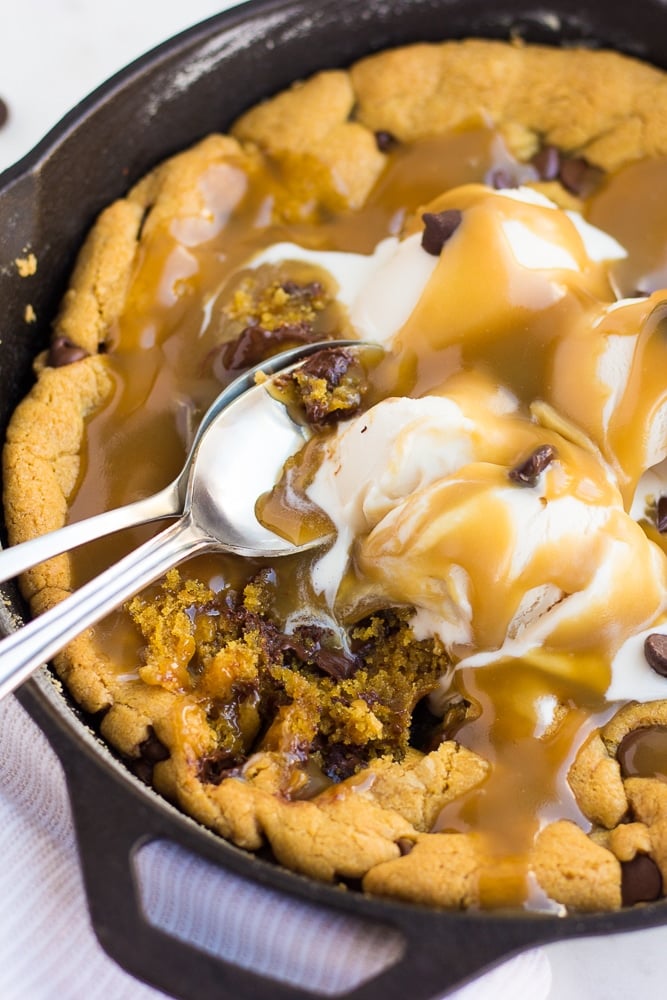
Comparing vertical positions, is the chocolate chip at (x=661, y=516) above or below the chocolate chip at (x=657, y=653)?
above

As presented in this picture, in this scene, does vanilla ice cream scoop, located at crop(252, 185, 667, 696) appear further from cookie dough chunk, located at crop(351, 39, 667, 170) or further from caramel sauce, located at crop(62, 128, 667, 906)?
cookie dough chunk, located at crop(351, 39, 667, 170)

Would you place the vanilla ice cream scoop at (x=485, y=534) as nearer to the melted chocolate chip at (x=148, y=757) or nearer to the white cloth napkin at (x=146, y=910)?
the melted chocolate chip at (x=148, y=757)

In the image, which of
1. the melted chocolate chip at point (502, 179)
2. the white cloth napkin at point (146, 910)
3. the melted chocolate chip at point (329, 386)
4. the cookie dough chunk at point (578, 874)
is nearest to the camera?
the white cloth napkin at point (146, 910)

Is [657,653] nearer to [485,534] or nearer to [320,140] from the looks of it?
[485,534]

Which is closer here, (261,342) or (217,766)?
(217,766)

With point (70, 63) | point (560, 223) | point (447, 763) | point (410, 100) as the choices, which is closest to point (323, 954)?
point (447, 763)

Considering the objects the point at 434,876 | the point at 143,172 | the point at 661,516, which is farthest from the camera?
the point at 143,172

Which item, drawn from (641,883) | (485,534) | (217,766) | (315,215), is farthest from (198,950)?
(315,215)

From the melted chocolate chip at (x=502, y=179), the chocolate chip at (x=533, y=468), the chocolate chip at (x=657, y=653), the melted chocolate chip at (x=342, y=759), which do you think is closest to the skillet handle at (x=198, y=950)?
the melted chocolate chip at (x=342, y=759)
